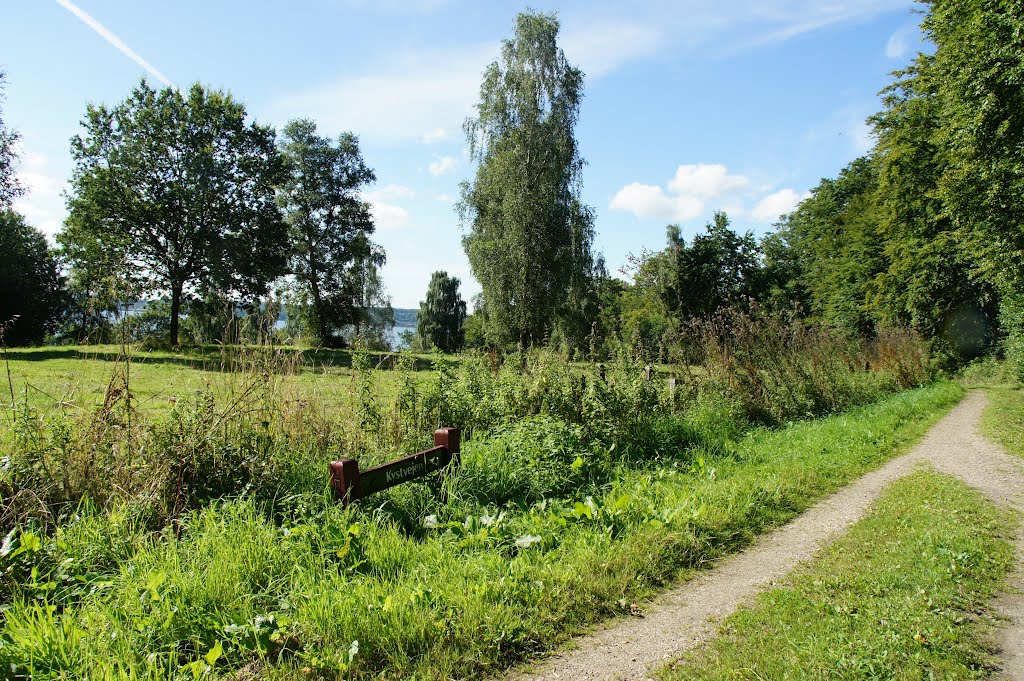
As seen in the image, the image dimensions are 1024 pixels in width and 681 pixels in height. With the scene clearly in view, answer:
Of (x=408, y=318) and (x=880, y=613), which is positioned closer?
(x=880, y=613)

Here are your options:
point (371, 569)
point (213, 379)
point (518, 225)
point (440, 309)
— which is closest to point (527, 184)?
point (518, 225)

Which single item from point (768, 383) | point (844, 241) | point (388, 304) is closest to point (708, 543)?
point (768, 383)

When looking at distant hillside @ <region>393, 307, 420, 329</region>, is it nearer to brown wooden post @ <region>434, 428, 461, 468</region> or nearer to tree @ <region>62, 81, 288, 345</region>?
tree @ <region>62, 81, 288, 345</region>

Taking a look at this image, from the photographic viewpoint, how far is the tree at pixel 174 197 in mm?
27516

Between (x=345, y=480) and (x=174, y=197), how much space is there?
28592 millimetres

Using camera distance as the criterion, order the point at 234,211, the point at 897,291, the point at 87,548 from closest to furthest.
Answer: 1. the point at 87,548
2. the point at 897,291
3. the point at 234,211

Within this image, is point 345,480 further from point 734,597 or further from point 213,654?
point 734,597

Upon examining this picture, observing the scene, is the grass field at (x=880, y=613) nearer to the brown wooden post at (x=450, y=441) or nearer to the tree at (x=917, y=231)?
the brown wooden post at (x=450, y=441)

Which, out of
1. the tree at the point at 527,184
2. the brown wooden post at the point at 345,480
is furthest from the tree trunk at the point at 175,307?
the brown wooden post at the point at 345,480

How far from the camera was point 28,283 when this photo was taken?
3416cm

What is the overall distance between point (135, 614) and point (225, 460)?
80.2 inches

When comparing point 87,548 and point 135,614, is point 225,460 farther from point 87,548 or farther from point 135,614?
point 135,614

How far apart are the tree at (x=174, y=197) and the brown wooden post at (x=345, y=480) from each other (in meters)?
26.3

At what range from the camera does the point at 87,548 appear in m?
4.27
